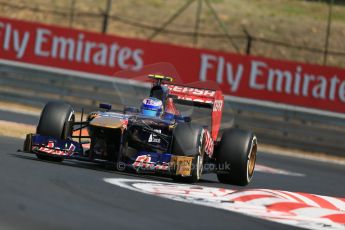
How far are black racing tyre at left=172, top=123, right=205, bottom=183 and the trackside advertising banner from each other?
37.5 feet

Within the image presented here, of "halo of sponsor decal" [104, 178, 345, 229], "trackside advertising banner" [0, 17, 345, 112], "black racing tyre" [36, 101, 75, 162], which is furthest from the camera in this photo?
"trackside advertising banner" [0, 17, 345, 112]

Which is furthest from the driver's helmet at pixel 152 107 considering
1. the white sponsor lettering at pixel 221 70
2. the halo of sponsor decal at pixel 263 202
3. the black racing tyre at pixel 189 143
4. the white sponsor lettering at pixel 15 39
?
the white sponsor lettering at pixel 15 39

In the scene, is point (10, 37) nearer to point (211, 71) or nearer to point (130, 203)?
point (211, 71)

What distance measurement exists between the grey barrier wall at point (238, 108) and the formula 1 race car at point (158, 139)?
29.8ft

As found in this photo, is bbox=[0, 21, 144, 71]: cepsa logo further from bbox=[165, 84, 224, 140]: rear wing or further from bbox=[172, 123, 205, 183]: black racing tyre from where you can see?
bbox=[172, 123, 205, 183]: black racing tyre

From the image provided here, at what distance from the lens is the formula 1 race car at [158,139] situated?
11.9 m

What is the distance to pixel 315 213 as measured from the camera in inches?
386

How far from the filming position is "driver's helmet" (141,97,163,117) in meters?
12.9

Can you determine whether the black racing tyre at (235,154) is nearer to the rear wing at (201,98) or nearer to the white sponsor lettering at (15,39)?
the rear wing at (201,98)

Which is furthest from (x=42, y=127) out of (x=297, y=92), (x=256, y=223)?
(x=297, y=92)

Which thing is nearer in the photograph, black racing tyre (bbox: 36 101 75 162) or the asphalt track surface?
the asphalt track surface

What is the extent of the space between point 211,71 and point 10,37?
5.32 metres

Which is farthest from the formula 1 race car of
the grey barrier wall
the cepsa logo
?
the cepsa logo

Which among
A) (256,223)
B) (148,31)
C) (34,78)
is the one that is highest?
(148,31)
